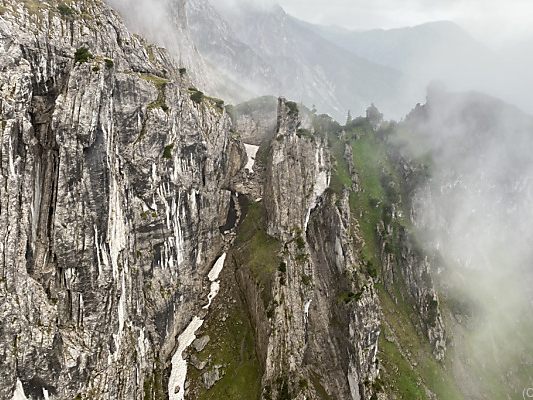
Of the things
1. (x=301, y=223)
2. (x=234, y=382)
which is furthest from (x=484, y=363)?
(x=234, y=382)

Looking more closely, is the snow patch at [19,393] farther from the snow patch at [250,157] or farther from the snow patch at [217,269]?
the snow patch at [250,157]

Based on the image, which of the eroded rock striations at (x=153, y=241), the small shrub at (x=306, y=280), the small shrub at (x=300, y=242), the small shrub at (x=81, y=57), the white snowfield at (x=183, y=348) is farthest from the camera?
the small shrub at (x=300, y=242)

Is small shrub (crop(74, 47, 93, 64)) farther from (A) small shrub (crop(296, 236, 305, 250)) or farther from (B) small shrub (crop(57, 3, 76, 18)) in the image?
(A) small shrub (crop(296, 236, 305, 250))

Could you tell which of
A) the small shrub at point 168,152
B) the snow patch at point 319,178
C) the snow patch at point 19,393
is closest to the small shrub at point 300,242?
the snow patch at point 319,178

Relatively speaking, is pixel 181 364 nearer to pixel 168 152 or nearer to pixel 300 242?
pixel 300 242

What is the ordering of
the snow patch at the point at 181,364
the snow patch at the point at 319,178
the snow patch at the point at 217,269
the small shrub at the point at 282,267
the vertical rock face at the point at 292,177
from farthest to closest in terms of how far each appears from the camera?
1. the snow patch at the point at 319,178
2. the vertical rock face at the point at 292,177
3. the snow patch at the point at 217,269
4. the small shrub at the point at 282,267
5. the snow patch at the point at 181,364

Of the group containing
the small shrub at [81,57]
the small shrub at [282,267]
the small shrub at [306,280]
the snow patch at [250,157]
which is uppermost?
the snow patch at [250,157]

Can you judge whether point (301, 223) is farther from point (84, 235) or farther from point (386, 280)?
point (84, 235)

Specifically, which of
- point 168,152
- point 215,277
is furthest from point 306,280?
point 168,152

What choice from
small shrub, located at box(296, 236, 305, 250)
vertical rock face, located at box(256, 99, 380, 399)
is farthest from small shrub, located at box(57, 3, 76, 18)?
small shrub, located at box(296, 236, 305, 250)
